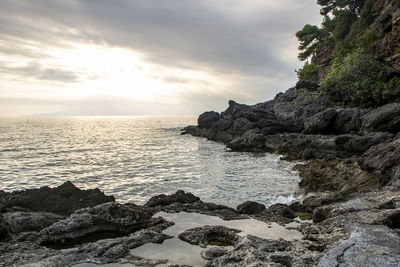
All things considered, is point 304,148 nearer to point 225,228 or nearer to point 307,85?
point 225,228

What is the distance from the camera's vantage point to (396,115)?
91.7 ft

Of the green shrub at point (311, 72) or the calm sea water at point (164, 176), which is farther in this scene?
the green shrub at point (311, 72)

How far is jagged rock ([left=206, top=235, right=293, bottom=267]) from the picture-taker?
18.0 ft

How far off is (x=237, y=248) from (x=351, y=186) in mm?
9460

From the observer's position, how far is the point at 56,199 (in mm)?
12195

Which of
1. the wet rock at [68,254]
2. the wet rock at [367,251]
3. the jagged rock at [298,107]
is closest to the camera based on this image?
the wet rock at [367,251]

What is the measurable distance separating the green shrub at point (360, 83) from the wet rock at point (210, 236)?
41.8 meters

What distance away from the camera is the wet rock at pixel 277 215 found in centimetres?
1004

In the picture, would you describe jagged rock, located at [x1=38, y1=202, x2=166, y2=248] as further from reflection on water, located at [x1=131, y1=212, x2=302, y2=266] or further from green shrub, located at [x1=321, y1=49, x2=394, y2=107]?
green shrub, located at [x1=321, y1=49, x2=394, y2=107]

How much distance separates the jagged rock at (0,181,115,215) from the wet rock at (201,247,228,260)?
7.62 metres

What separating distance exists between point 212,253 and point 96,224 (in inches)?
160

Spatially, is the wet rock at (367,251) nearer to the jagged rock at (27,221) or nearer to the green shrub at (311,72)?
the jagged rock at (27,221)

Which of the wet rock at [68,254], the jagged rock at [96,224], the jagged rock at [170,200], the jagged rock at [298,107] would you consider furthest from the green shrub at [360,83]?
the wet rock at [68,254]

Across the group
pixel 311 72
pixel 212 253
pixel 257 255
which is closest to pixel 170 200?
pixel 212 253
